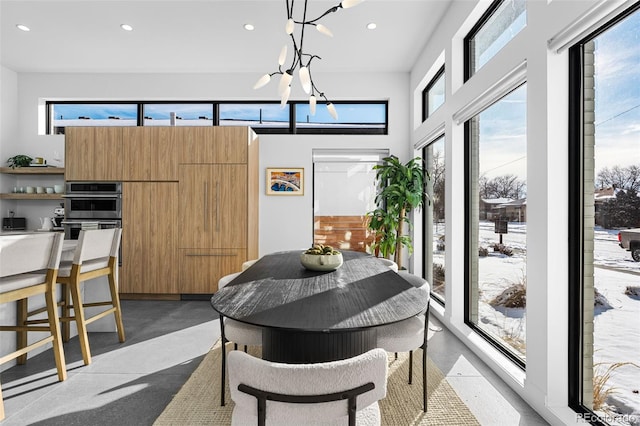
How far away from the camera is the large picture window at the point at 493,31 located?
2471 mm

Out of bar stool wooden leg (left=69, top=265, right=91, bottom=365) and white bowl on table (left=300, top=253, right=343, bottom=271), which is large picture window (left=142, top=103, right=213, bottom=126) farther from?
white bowl on table (left=300, top=253, right=343, bottom=271)

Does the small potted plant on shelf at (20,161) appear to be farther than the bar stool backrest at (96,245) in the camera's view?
Yes

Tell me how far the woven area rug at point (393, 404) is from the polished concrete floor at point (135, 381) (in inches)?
3.0

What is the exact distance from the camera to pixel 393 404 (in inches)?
79.9

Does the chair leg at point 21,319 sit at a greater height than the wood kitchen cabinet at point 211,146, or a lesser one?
lesser

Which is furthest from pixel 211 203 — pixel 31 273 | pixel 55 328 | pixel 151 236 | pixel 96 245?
pixel 55 328

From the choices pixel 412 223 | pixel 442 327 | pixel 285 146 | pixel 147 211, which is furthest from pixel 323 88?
pixel 442 327

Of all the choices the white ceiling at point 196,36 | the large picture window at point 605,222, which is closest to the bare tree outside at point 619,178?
the large picture window at point 605,222

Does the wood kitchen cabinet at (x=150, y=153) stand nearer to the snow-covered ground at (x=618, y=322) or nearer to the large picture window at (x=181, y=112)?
the large picture window at (x=181, y=112)

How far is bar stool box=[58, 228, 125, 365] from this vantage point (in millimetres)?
2516

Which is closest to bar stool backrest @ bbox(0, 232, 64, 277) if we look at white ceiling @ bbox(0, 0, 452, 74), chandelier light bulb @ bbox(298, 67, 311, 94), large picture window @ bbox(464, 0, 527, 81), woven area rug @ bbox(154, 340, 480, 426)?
woven area rug @ bbox(154, 340, 480, 426)

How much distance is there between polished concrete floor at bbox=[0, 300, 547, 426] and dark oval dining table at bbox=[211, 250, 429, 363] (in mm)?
899

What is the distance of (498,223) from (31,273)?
3441mm

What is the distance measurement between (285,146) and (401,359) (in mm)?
3472
